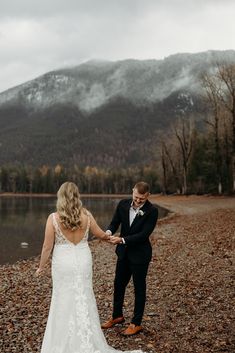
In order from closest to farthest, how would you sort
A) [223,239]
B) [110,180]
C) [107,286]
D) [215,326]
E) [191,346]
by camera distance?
[191,346] → [215,326] → [107,286] → [223,239] → [110,180]

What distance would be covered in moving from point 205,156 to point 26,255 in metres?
51.9

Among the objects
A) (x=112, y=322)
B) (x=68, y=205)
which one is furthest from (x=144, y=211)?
(x=112, y=322)

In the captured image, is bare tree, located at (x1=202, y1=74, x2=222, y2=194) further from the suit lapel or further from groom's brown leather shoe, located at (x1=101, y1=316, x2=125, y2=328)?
groom's brown leather shoe, located at (x1=101, y1=316, x2=125, y2=328)

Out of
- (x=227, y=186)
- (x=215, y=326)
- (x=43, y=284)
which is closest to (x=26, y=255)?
(x=43, y=284)

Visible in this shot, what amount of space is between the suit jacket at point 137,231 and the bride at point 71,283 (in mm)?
1319

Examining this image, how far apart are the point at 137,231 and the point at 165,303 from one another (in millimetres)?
2852

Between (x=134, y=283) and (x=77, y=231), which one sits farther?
(x=134, y=283)

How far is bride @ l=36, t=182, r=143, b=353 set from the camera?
21.4ft

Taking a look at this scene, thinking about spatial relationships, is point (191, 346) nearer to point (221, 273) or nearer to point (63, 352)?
point (63, 352)

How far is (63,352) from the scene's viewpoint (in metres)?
6.48

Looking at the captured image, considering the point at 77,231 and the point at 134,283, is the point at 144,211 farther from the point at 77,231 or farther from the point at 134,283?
the point at 77,231

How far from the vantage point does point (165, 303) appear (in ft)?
33.2

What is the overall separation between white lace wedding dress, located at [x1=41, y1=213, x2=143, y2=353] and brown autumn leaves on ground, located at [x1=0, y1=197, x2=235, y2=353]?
3.35 ft

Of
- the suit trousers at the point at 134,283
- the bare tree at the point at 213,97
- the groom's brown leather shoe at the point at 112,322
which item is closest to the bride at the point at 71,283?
the suit trousers at the point at 134,283
